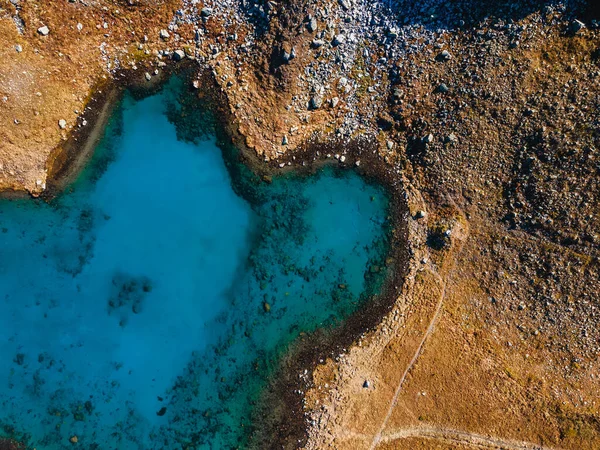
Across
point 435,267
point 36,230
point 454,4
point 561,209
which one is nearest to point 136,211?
point 36,230

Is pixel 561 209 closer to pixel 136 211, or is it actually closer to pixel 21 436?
pixel 136 211

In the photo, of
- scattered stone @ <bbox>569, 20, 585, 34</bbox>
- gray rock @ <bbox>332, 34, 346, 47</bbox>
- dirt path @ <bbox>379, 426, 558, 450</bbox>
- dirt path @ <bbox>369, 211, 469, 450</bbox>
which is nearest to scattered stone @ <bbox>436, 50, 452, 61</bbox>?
gray rock @ <bbox>332, 34, 346, 47</bbox>

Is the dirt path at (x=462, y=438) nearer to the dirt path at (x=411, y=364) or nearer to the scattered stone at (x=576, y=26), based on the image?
the dirt path at (x=411, y=364)

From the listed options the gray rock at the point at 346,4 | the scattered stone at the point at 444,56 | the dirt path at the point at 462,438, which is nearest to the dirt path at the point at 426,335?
the dirt path at the point at 462,438

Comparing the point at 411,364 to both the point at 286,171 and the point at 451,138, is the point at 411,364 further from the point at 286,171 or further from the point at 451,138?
the point at 286,171

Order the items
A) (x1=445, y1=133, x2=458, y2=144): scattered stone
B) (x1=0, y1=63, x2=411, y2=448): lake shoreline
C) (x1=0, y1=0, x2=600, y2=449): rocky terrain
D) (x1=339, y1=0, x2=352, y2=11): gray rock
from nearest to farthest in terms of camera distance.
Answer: (x1=0, y1=0, x2=600, y2=449): rocky terrain < (x1=339, y1=0, x2=352, y2=11): gray rock < (x1=445, y1=133, x2=458, y2=144): scattered stone < (x1=0, y1=63, x2=411, y2=448): lake shoreline

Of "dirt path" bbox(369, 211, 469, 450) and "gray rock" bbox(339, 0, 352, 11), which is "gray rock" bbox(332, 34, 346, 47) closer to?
"gray rock" bbox(339, 0, 352, 11)
